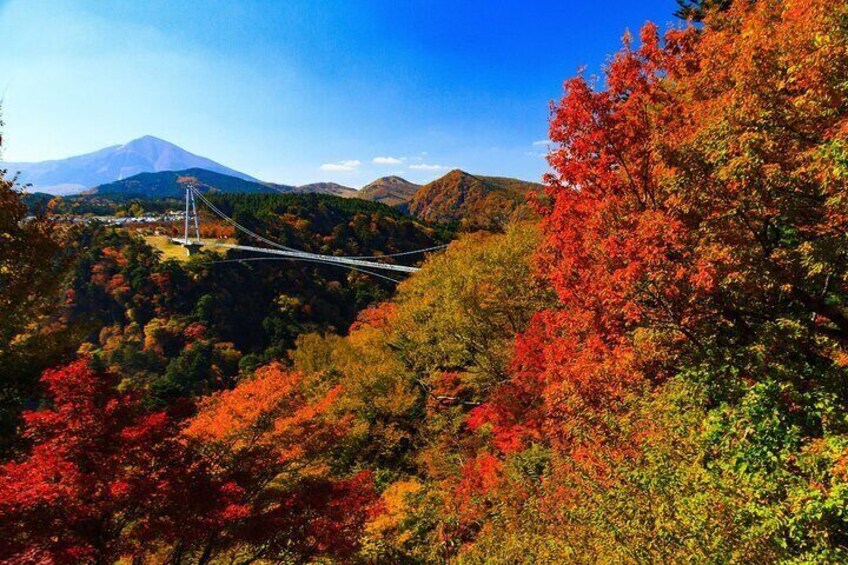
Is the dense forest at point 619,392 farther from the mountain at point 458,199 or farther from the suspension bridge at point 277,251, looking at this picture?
the mountain at point 458,199

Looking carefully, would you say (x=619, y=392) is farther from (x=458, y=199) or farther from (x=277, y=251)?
(x=458, y=199)

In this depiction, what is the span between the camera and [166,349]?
5606 cm

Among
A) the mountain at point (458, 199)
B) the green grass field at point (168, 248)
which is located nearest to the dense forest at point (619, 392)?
the green grass field at point (168, 248)

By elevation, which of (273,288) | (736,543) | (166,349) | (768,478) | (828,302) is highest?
(828,302)

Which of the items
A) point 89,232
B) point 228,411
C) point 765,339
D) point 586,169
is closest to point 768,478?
point 765,339

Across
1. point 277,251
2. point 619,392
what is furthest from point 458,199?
point 619,392

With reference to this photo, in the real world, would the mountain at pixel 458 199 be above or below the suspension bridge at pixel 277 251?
above

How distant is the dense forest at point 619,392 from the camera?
17.7ft

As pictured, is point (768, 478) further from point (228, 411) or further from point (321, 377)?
point (321, 377)

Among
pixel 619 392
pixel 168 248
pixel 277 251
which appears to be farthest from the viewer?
pixel 168 248

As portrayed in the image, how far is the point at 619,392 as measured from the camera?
9.22 m

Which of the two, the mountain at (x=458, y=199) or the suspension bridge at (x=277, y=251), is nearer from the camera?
the suspension bridge at (x=277, y=251)

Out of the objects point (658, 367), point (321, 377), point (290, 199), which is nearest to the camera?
point (658, 367)

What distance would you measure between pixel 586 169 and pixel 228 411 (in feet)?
43.5
